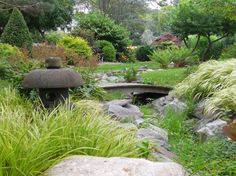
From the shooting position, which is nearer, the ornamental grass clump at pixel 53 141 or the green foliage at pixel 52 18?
the ornamental grass clump at pixel 53 141

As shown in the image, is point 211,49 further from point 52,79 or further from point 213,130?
point 52,79

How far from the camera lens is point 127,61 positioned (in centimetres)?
1930

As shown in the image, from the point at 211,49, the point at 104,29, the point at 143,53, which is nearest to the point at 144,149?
the point at 211,49

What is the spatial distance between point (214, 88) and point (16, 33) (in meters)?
8.90

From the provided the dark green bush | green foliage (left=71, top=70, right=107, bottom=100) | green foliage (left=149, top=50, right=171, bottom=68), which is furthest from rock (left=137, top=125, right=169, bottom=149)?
the dark green bush

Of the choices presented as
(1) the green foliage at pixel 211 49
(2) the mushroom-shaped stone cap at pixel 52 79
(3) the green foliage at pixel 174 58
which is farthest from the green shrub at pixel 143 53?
(2) the mushroom-shaped stone cap at pixel 52 79

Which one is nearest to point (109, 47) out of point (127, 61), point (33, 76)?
point (127, 61)

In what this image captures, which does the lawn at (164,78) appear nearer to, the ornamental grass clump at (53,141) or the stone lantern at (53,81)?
the stone lantern at (53,81)

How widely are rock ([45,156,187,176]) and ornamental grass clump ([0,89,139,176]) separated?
0.49 ft

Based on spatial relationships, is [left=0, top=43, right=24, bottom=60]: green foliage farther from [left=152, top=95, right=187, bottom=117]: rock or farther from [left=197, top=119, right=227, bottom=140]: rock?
[left=197, top=119, right=227, bottom=140]: rock

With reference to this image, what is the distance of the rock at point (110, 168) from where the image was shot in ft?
8.13

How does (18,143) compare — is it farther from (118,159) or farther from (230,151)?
(230,151)

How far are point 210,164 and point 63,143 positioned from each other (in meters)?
1.53

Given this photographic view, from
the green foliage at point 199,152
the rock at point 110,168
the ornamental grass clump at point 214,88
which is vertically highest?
the rock at point 110,168
